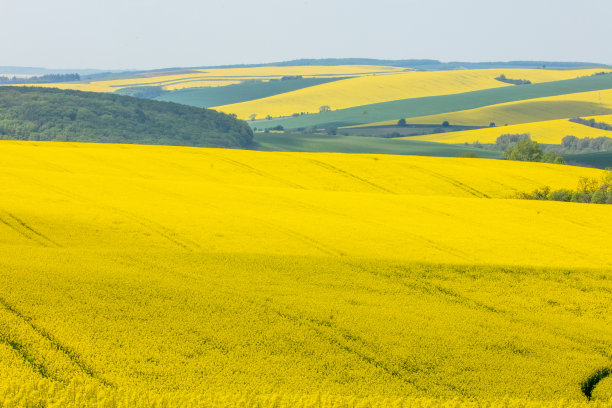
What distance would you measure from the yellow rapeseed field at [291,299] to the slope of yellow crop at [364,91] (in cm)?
11995

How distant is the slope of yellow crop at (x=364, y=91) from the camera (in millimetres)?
150375

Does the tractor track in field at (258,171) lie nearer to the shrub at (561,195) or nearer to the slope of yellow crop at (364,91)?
the shrub at (561,195)

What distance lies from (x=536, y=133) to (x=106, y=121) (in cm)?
5606

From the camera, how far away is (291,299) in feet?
40.9

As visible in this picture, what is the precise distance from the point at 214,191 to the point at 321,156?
16177 millimetres

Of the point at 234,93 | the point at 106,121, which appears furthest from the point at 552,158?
the point at 234,93

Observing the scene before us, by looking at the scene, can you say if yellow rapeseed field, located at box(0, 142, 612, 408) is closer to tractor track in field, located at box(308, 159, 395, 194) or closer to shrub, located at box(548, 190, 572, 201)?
shrub, located at box(548, 190, 572, 201)

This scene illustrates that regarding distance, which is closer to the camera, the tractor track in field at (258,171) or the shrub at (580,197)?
the shrub at (580,197)

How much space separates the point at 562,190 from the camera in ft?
105

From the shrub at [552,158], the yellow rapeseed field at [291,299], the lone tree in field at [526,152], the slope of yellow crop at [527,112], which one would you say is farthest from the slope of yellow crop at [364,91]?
the yellow rapeseed field at [291,299]

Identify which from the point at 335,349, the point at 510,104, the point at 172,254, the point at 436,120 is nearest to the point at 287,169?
the point at 172,254

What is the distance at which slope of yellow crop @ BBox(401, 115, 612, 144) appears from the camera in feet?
282

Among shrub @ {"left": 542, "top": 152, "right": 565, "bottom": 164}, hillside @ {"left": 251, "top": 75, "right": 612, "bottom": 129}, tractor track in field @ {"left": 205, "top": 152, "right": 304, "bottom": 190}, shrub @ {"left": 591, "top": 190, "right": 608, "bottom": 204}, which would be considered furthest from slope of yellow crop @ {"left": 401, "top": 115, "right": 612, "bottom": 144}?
tractor track in field @ {"left": 205, "top": 152, "right": 304, "bottom": 190}

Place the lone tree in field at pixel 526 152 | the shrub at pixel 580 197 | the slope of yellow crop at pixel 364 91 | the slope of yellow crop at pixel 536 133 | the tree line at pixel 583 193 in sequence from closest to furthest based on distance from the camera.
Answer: the tree line at pixel 583 193 → the shrub at pixel 580 197 → the lone tree in field at pixel 526 152 → the slope of yellow crop at pixel 536 133 → the slope of yellow crop at pixel 364 91
